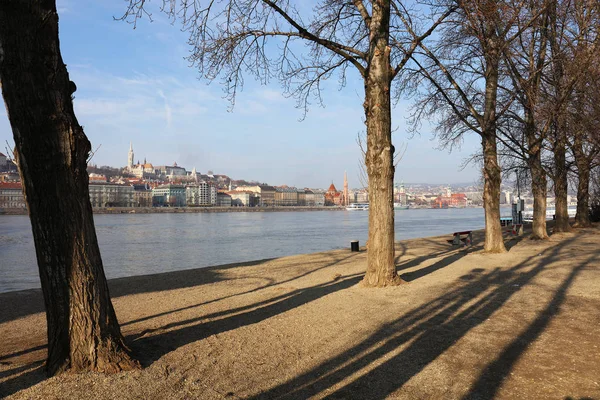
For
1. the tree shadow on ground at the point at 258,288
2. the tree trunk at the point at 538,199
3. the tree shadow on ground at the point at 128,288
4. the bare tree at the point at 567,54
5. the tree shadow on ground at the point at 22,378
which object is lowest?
the tree shadow on ground at the point at 128,288

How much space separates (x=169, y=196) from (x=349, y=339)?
16217cm

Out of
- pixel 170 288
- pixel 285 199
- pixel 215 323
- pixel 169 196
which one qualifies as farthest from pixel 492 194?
pixel 285 199

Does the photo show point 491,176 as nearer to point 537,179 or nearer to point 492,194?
point 492,194

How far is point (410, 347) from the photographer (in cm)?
466

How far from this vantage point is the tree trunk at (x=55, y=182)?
3.71 meters

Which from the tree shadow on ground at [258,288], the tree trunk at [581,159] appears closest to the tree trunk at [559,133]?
the tree trunk at [581,159]

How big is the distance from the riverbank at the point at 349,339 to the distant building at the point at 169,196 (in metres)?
154

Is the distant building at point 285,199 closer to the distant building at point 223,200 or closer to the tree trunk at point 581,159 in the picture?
the distant building at point 223,200

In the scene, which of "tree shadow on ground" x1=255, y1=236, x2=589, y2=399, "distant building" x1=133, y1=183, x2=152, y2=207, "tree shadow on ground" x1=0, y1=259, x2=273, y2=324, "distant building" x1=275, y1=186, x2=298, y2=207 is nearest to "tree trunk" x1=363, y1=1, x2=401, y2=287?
"tree shadow on ground" x1=255, y1=236, x2=589, y2=399

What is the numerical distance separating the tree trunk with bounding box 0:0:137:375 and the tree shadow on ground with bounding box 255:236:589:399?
158 cm

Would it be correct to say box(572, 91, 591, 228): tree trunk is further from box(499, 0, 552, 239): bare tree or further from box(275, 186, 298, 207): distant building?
box(275, 186, 298, 207): distant building

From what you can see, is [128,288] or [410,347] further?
[128,288]

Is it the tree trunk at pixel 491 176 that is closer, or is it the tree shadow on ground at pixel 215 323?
the tree shadow on ground at pixel 215 323

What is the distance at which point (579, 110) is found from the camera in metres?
12.4
